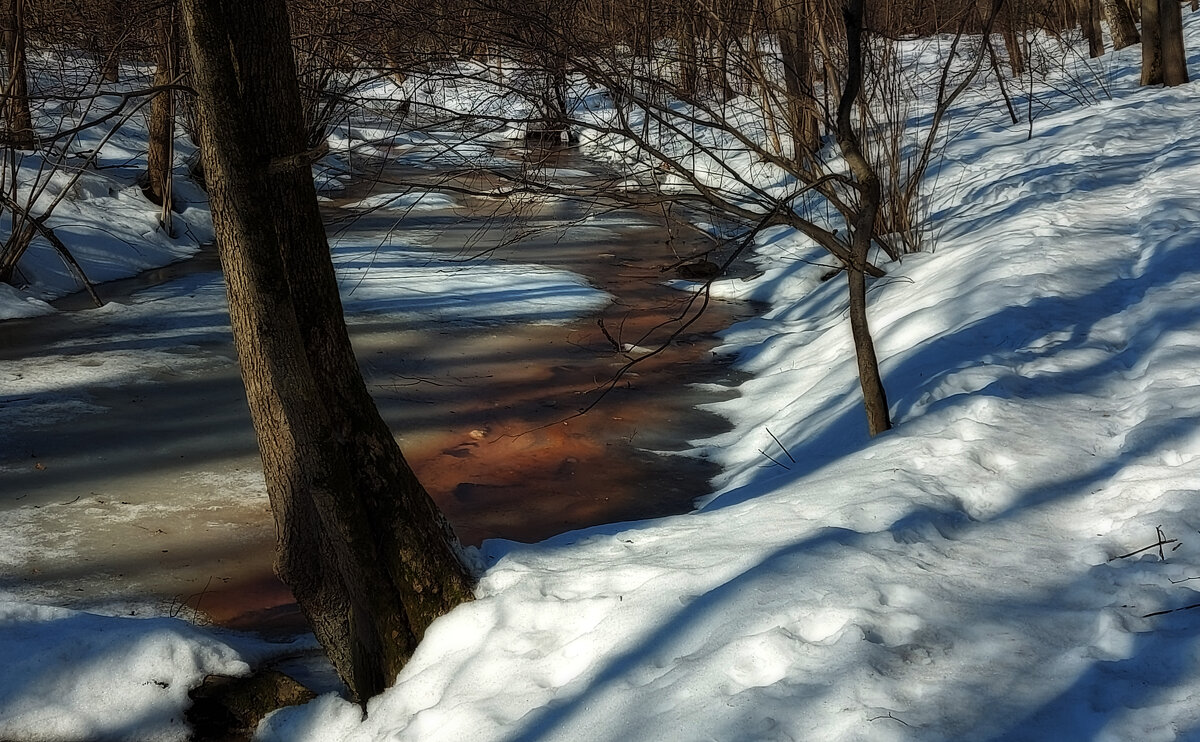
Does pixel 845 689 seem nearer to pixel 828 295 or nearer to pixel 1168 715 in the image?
pixel 1168 715

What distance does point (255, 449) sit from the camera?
20.5ft

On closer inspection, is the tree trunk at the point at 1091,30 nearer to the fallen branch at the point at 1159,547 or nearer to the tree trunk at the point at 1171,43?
the tree trunk at the point at 1171,43

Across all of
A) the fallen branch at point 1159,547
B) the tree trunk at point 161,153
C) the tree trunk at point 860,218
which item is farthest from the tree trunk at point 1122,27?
the fallen branch at point 1159,547

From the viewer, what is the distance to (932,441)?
4383mm

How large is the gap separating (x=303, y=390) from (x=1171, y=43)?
14083mm

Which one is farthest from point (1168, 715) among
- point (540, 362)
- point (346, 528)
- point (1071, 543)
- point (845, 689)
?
point (540, 362)

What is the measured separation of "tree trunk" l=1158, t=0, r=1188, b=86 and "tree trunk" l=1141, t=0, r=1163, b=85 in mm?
51

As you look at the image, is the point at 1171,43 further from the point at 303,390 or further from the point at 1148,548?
the point at 303,390

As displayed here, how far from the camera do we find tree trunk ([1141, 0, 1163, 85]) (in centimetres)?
1380

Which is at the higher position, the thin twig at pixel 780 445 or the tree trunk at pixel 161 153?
the tree trunk at pixel 161 153

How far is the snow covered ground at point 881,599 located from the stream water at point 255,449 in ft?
2.33

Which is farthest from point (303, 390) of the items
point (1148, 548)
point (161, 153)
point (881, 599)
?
point (161, 153)

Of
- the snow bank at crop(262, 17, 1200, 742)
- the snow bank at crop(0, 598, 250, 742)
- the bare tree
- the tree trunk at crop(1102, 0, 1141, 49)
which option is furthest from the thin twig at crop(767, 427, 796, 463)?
the tree trunk at crop(1102, 0, 1141, 49)

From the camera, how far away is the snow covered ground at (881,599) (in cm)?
259
